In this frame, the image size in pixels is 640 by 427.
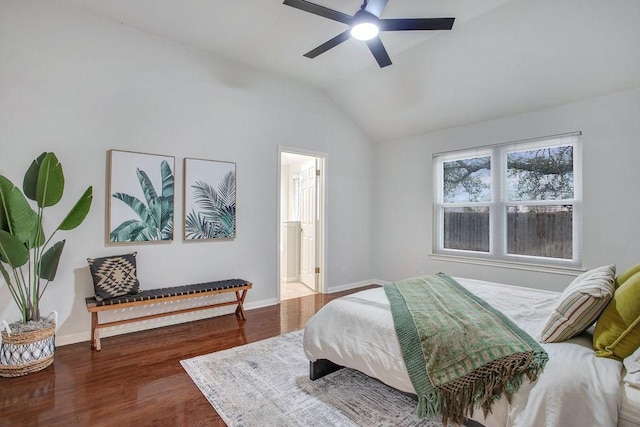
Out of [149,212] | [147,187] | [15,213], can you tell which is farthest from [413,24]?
[15,213]

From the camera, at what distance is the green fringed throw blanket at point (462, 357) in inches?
57.2

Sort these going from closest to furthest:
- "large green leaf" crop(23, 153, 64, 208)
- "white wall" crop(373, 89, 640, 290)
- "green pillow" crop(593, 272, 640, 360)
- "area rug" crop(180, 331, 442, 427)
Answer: "green pillow" crop(593, 272, 640, 360)
"area rug" crop(180, 331, 442, 427)
"large green leaf" crop(23, 153, 64, 208)
"white wall" crop(373, 89, 640, 290)

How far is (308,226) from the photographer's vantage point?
5293 mm

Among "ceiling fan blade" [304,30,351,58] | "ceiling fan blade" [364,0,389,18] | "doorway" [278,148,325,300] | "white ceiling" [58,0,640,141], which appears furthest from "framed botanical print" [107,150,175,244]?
"ceiling fan blade" [364,0,389,18]

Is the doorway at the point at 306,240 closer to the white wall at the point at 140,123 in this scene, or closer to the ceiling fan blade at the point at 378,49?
the white wall at the point at 140,123

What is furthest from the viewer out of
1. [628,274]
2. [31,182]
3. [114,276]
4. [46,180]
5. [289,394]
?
[114,276]

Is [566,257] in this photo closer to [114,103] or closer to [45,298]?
[114,103]

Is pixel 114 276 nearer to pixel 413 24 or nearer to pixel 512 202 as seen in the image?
pixel 413 24

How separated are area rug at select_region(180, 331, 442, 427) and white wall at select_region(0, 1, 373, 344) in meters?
1.37

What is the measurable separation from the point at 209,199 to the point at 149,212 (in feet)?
2.15

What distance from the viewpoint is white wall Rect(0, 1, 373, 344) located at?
9.09ft

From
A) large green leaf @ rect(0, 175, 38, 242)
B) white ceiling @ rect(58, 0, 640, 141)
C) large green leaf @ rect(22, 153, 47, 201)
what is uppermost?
white ceiling @ rect(58, 0, 640, 141)

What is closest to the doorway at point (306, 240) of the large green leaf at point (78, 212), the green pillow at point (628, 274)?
the large green leaf at point (78, 212)

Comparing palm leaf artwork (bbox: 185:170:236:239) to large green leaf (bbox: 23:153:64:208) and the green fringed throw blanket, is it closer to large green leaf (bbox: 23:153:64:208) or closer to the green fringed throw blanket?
large green leaf (bbox: 23:153:64:208)
